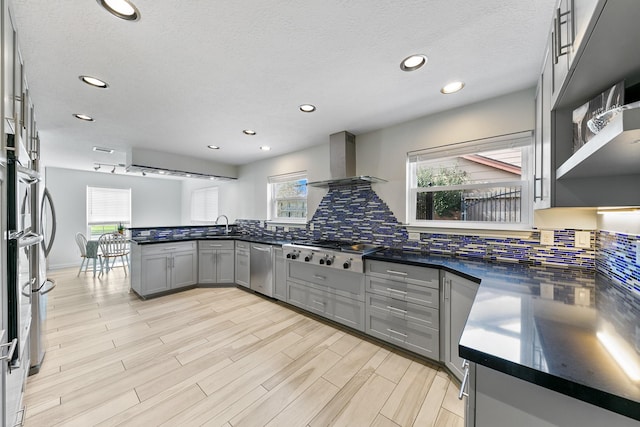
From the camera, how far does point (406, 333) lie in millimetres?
2141

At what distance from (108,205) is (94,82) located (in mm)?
5566

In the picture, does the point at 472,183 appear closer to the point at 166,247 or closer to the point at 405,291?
the point at 405,291

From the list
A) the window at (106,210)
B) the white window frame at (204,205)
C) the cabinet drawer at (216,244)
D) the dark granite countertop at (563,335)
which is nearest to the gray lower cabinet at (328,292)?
the dark granite countertop at (563,335)

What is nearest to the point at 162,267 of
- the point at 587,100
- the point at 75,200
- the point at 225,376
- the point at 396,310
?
the point at 225,376

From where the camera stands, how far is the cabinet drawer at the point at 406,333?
1994 mm

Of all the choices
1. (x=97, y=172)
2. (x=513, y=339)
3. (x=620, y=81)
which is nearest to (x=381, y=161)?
(x=620, y=81)

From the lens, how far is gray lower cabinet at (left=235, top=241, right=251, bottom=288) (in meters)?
3.89

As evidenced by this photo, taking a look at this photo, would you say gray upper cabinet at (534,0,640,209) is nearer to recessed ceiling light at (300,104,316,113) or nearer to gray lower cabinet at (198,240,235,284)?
recessed ceiling light at (300,104,316,113)

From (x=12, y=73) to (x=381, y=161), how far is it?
2891mm

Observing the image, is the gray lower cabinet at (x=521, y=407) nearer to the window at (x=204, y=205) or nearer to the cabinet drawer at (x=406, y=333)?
the cabinet drawer at (x=406, y=333)

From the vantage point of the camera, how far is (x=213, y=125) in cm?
Result: 285

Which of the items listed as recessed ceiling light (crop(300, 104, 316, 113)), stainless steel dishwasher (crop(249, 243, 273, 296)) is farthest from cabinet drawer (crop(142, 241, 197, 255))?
recessed ceiling light (crop(300, 104, 316, 113))

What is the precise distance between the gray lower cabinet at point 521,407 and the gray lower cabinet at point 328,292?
171cm

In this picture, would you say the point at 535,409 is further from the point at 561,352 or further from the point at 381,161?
the point at 381,161
